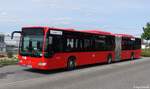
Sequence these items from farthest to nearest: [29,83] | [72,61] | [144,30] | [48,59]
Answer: [144,30] < [72,61] < [48,59] < [29,83]

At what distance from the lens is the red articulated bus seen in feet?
57.4

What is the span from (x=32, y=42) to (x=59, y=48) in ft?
5.16

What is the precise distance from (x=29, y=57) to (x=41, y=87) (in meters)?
5.77

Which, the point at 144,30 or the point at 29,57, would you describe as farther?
the point at 144,30

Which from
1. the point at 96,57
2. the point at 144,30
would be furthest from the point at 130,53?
the point at 144,30

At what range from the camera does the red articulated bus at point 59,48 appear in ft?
57.4

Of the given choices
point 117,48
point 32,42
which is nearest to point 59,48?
point 32,42

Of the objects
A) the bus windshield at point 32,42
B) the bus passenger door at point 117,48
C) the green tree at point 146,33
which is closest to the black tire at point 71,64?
the bus windshield at point 32,42

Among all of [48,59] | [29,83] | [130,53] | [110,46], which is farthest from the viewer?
[130,53]

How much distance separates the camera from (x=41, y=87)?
40.5 ft

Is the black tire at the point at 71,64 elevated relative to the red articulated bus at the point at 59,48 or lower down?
lower down

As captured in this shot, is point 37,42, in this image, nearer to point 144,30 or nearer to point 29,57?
point 29,57

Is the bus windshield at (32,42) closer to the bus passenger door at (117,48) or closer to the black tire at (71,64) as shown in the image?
the black tire at (71,64)

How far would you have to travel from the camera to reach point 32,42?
58.9ft
